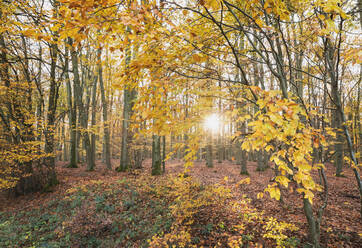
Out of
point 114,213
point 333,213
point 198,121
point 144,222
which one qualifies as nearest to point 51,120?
point 114,213

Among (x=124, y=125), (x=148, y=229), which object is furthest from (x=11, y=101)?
(x=148, y=229)

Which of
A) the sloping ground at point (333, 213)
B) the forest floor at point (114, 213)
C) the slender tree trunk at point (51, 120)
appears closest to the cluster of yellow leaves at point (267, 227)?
the forest floor at point (114, 213)

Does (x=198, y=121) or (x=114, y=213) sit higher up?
(x=198, y=121)

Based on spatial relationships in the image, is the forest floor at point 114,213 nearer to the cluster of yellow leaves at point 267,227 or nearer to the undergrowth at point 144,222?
the undergrowth at point 144,222

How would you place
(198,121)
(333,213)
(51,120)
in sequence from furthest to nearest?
(51,120) < (333,213) < (198,121)

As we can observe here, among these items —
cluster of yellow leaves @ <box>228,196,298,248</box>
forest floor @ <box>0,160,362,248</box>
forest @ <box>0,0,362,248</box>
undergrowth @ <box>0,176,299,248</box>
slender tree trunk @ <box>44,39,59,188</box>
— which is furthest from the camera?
slender tree trunk @ <box>44,39,59,188</box>

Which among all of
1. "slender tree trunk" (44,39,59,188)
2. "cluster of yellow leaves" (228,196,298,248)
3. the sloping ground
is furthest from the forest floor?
"slender tree trunk" (44,39,59,188)

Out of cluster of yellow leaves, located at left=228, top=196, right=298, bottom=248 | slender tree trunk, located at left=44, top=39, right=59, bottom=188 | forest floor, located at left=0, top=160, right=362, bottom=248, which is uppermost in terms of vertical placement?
slender tree trunk, located at left=44, top=39, right=59, bottom=188

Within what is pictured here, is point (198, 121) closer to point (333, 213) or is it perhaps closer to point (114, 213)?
point (114, 213)

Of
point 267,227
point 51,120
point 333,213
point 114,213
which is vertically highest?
point 51,120

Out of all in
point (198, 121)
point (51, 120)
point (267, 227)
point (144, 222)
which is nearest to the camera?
point (198, 121)

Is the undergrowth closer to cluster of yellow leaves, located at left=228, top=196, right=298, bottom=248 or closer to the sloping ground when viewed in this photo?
cluster of yellow leaves, located at left=228, top=196, right=298, bottom=248

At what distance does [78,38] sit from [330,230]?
6616 millimetres

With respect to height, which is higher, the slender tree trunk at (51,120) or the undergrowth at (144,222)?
the slender tree trunk at (51,120)
